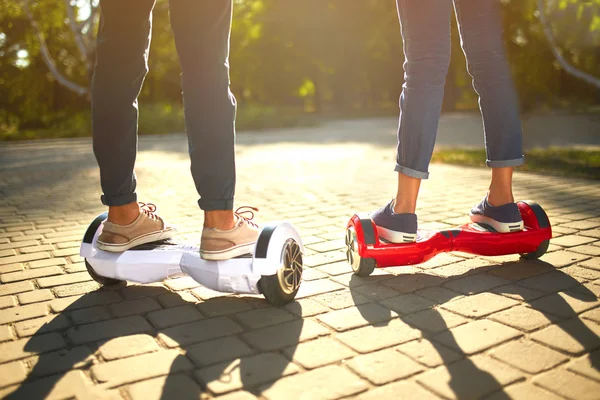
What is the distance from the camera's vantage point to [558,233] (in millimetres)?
3570

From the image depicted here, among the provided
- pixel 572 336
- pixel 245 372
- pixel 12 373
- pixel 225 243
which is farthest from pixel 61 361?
pixel 572 336

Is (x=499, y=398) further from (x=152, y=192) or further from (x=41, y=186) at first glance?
(x=41, y=186)

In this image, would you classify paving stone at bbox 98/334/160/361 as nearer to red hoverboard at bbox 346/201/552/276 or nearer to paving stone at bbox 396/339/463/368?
paving stone at bbox 396/339/463/368

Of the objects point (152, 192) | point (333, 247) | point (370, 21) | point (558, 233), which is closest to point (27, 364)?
point (333, 247)

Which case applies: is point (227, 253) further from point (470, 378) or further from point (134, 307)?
point (470, 378)

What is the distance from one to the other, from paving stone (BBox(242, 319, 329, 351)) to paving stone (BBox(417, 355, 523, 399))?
1.53 feet

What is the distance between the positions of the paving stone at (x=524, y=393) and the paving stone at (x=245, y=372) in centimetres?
60

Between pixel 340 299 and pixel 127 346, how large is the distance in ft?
2.89

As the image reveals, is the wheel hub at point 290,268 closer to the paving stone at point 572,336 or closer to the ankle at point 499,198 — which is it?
the paving stone at point 572,336

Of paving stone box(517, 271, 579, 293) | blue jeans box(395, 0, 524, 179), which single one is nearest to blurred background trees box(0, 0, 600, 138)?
blue jeans box(395, 0, 524, 179)

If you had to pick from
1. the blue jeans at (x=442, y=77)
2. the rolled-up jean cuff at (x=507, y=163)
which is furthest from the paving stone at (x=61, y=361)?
the rolled-up jean cuff at (x=507, y=163)

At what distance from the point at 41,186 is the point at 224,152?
499 centimetres

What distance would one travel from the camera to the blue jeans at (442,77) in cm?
265

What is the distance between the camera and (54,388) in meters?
1.74
